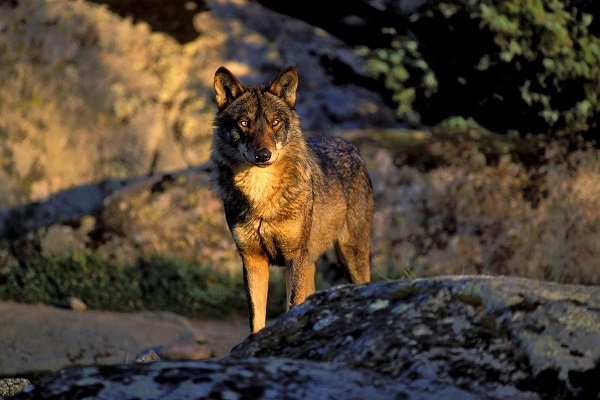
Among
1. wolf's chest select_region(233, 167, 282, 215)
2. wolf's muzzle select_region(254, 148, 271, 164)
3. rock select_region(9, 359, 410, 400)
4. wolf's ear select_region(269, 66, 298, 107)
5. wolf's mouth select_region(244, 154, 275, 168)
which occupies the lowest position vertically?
rock select_region(9, 359, 410, 400)

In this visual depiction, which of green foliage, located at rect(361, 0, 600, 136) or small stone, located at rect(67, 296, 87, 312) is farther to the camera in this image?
green foliage, located at rect(361, 0, 600, 136)

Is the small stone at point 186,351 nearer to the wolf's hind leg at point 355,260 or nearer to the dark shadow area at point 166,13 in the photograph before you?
the wolf's hind leg at point 355,260

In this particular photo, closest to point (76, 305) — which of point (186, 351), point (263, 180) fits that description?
point (186, 351)

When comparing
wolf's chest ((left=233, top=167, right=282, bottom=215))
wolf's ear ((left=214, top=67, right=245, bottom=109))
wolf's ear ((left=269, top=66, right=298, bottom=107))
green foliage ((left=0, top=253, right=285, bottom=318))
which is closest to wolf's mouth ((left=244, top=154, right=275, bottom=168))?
wolf's chest ((left=233, top=167, right=282, bottom=215))

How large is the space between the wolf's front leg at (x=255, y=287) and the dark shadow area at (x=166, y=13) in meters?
6.25

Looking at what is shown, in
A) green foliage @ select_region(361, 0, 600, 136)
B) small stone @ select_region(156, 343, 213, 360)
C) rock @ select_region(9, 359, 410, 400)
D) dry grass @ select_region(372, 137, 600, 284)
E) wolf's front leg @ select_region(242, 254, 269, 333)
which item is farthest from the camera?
green foliage @ select_region(361, 0, 600, 136)

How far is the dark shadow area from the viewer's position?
12531 mm

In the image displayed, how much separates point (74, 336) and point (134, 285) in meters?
1.82

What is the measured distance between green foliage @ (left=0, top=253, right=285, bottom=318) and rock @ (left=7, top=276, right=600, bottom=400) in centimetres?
614

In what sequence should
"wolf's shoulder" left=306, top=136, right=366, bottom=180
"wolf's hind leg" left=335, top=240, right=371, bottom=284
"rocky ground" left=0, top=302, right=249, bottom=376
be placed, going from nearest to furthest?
"rocky ground" left=0, top=302, right=249, bottom=376 < "wolf's shoulder" left=306, top=136, right=366, bottom=180 < "wolf's hind leg" left=335, top=240, right=371, bottom=284

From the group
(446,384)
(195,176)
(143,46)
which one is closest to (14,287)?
(195,176)

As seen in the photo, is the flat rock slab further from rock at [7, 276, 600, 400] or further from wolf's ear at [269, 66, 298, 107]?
rock at [7, 276, 600, 400]

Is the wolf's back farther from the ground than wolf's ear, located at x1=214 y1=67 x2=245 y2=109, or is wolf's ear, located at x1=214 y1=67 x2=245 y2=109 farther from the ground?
wolf's ear, located at x1=214 y1=67 x2=245 y2=109

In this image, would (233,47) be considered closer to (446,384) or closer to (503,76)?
(503,76)
